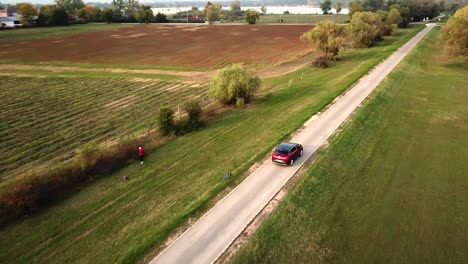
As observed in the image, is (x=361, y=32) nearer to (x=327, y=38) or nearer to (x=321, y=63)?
(x=327, y=38)

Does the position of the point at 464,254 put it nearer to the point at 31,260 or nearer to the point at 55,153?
the point at 31,260

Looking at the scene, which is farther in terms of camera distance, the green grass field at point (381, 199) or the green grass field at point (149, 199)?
the green grass field at point (149, 199)

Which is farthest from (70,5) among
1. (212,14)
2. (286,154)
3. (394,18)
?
(286,154)

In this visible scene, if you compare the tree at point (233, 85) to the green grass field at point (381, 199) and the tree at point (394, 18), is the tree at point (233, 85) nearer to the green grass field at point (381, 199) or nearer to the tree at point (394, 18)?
the green grass field at point (381, 199)

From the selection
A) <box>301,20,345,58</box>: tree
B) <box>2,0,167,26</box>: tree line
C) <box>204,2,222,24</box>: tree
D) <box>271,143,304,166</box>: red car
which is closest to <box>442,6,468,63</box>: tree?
<box>301,20,345,58</box>: tree

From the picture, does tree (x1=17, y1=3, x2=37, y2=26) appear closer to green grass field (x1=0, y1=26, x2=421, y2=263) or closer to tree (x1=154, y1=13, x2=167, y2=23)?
tree (x1=154, y1=13, x2=167, y2=23)

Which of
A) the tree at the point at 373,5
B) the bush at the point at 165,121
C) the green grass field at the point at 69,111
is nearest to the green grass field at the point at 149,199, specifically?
the bush at the point at 165,121

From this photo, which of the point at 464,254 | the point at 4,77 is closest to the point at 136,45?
the point at 4,77
